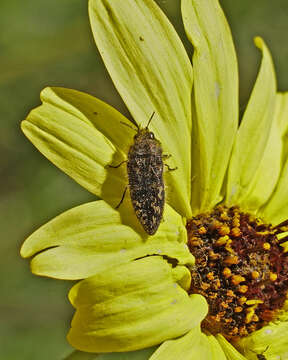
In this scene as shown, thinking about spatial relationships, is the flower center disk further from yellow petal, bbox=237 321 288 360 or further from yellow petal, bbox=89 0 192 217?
yellow petal, bbox=89 0 192 217

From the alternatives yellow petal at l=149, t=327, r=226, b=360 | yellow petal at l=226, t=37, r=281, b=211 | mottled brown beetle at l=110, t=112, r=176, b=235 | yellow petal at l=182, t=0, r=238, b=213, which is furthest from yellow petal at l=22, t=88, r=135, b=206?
yellow petal at l=226, t=37, r=281, b=211

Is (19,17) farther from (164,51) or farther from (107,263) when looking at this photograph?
(107,263)

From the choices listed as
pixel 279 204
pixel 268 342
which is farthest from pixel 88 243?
pixel 279 204

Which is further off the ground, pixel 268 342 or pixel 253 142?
pixel 253 142

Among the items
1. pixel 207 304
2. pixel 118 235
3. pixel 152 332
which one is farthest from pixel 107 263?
pixel 207 304

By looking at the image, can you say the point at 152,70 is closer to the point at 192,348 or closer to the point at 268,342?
the point at 192,348

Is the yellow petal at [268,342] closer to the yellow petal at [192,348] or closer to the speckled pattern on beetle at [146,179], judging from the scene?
the yellow petal at [192,348]
